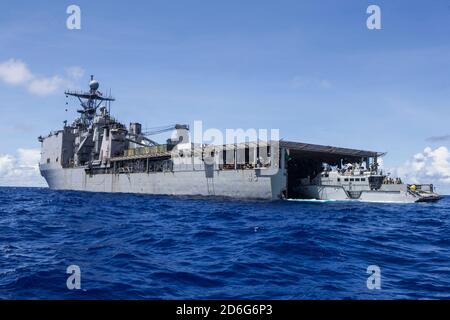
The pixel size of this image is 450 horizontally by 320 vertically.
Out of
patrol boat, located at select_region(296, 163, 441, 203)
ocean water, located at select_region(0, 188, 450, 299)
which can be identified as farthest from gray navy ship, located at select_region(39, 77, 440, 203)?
ocean water, located at select_region(0, 188, 450, 299)

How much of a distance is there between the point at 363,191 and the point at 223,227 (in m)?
35.9

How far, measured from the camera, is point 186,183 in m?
51.9

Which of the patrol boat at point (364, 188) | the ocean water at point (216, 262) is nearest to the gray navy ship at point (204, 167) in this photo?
the patrol boat at point (364, 188)

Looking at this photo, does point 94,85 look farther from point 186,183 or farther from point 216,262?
point 216,262

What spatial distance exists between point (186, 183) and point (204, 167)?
431cm

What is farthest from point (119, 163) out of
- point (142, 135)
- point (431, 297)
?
point (431, 297)

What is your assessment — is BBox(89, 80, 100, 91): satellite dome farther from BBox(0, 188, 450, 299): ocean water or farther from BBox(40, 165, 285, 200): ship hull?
BBox(0, 188, 450, 299): ocean water

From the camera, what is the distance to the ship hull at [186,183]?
44500 mm

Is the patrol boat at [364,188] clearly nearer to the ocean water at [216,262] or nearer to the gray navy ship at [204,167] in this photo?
the gray navy ship at [204,167]

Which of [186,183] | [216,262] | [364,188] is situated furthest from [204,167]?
[216,262]

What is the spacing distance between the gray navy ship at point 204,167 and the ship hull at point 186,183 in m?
0.12

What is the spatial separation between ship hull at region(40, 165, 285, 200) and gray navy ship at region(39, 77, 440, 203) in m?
0.12

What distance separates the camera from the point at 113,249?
A: 12.3 meters

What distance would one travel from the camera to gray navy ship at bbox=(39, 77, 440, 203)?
4578 cm
